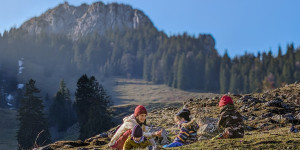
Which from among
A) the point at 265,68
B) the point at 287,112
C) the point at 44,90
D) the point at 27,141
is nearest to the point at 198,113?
the point at 287,112

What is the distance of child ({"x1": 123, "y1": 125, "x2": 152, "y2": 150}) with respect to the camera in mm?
10828

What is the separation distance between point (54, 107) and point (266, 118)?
245 feet

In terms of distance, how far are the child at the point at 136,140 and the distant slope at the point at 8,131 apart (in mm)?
48658

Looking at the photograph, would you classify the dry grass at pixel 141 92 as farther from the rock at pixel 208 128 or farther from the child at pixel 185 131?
the child at pixel 185 131

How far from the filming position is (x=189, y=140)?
499 inches

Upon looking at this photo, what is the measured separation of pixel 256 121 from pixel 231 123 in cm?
1034

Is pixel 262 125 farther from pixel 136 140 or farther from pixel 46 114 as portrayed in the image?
pixel 46 114

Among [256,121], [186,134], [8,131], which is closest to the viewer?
[186,134]

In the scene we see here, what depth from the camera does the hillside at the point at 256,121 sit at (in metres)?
11.1

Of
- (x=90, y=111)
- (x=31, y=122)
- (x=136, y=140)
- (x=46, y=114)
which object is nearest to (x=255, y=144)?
(x=136, y=140)

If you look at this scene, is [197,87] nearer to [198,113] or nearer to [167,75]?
[167,75]

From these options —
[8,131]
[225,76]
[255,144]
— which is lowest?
[8,131]

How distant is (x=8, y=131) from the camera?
2886 inches

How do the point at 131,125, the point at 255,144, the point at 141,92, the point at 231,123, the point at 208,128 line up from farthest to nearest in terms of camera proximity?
the point at 141,92
the point at 208,128
the point at 231,123
the point at 131,125
the point at 255,144
